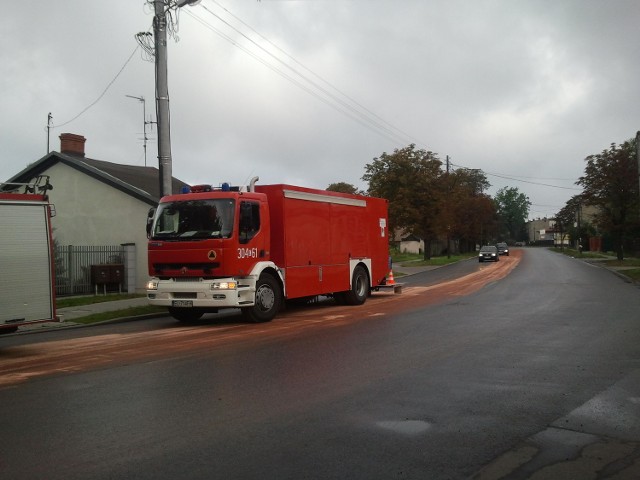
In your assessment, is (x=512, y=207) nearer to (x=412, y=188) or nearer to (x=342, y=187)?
(x=342, y=187)

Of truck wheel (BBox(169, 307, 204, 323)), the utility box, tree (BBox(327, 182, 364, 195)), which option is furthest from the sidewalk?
tree (BBox(327, 182, 364, 195))

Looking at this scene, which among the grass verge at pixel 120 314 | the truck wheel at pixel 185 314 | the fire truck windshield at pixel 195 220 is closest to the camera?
the fire truck windshield at pixel 195 220

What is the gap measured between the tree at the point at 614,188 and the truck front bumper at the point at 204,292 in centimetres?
3516

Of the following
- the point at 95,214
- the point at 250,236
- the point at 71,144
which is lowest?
the point at 250,236

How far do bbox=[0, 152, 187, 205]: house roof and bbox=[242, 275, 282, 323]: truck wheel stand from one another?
10117 millimetres

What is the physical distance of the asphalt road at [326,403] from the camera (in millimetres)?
4082

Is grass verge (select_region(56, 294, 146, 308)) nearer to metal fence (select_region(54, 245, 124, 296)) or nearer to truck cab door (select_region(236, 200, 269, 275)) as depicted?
metal fence (select_region(54, 245, 124, 296))

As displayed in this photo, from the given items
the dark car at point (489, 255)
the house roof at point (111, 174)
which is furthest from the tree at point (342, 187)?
the house roof at point (111, 174)

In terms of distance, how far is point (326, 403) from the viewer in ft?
18.3

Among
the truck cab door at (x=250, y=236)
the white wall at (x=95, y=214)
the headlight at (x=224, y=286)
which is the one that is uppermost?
the white wall at (x=95, y=214)

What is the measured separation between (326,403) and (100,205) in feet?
64.0

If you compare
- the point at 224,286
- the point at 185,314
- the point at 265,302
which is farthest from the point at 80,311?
the point at 265,302

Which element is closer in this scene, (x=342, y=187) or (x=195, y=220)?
(x=195, y=220)

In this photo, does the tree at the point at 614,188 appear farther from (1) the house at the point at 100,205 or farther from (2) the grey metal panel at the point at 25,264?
(2) the grey metal panel at the point at 25,264
